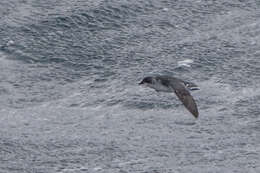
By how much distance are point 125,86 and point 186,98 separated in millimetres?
6023

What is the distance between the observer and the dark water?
2491cm

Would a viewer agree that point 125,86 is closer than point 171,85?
No

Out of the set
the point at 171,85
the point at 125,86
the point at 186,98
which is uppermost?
the point at 186,98

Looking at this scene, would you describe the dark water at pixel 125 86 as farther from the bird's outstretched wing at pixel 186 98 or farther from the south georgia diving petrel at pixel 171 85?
the bird's outstretched wing at pixel 186 98

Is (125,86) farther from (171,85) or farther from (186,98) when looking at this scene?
(186,98)

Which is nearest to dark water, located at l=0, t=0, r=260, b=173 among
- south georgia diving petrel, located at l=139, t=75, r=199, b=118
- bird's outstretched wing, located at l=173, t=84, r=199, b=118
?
south georgia diving petrel, located at l=139, t=75, r=199, b=118

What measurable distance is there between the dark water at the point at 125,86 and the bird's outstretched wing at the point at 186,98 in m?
2.21

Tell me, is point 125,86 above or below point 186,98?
below

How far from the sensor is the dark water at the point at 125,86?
2491 centimetres

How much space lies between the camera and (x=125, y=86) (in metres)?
28.5

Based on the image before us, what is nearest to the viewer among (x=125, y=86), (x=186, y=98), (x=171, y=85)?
(x=186, y=98)

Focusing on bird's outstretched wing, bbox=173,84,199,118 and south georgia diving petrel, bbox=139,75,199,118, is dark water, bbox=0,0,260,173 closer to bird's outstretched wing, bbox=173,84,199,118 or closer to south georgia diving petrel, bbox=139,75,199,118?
south georgia diving petrel, bbox=139,75,199,118

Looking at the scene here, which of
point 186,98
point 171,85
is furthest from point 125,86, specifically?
point 186,98

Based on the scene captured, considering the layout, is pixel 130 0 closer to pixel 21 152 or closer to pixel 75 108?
A: pixel 75 108
